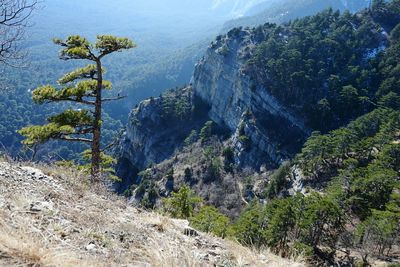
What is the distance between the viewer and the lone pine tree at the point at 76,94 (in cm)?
1384

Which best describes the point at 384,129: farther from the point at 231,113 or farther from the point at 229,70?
the point at 229,70

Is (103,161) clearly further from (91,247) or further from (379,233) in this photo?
(379,233)

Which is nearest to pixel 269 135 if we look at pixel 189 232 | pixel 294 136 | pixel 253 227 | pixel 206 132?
pixel 294 136

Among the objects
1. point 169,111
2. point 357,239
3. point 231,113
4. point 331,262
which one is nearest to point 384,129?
point 357,239

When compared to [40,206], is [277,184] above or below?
below

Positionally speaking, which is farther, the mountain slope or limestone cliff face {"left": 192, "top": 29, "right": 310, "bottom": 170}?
limestone cliff face {"left": 192, "top": 29, "right": 310, "bottom": 170}

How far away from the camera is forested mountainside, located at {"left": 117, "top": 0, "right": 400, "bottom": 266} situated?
31.2 m

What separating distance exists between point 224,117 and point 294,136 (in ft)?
81.3

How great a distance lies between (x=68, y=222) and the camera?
17.0ft

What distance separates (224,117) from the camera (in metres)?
94.6

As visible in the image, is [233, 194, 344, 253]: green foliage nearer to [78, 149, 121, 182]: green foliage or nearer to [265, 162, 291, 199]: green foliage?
[78, 149, 121, 182]: green foliage

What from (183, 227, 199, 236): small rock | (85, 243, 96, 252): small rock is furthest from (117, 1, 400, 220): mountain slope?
(85, 243, 96, 252): small rock

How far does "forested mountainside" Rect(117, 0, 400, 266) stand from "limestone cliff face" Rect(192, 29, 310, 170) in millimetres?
260

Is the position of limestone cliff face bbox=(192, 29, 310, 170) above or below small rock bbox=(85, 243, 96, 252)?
below
